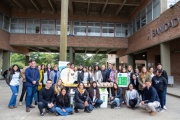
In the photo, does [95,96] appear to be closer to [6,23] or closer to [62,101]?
[62,101]

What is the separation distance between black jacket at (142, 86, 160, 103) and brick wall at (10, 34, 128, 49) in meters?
14.6

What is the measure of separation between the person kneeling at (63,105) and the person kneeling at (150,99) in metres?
2.56

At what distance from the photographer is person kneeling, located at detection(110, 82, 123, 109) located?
6636 millimetres

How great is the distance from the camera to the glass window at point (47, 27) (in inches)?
804

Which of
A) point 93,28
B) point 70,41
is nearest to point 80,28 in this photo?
point 93,28

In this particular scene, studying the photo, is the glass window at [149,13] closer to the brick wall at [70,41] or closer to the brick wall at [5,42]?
the brick wall at [70,41]

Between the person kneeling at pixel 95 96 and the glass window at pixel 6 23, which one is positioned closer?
the person kneeling at pixel 95 96

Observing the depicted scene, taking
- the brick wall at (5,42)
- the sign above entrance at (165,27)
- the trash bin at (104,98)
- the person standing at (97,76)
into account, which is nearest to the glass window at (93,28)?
the sign above entrance at (165,27)

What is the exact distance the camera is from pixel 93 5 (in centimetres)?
1898

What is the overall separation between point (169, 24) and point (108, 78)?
21.7 ft

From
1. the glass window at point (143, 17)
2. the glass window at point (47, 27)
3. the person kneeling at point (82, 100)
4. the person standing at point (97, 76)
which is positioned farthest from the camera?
the glass window at point (47, 27)

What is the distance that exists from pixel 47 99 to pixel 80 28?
15996 millimetres

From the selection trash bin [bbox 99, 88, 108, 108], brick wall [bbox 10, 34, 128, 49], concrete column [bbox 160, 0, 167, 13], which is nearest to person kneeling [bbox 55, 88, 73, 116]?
trash bin [bbox 99, 88, 108, 108]

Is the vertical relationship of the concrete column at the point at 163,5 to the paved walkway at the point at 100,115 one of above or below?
above
